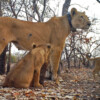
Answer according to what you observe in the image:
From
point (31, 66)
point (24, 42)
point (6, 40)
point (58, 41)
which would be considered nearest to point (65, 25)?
point (58, 41)

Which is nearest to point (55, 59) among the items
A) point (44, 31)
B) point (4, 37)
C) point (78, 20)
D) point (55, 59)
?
point (55, 59)

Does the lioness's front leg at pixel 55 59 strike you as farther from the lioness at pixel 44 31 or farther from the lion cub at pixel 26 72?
the lion cub at pixel 26 72

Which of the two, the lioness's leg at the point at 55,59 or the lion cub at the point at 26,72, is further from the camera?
the lioness's leg at the point at 55,59

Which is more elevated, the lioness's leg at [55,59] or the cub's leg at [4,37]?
the cub's leg at [4,37]

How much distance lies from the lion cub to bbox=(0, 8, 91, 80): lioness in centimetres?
150

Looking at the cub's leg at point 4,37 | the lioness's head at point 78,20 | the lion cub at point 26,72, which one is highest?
the lioness's head at point 78,20

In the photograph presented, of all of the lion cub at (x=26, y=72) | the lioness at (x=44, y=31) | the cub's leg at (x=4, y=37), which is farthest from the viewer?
the lioness at (x=44, y=31)

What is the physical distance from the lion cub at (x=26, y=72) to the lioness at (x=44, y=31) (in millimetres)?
1498

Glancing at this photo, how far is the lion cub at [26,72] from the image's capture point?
4875mm

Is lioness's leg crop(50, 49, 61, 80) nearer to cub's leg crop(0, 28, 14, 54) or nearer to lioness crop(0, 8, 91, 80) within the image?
lioness crop(0, 8, 91, 80)

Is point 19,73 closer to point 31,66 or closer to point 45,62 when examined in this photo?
point 31,66

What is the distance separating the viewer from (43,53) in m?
5.39

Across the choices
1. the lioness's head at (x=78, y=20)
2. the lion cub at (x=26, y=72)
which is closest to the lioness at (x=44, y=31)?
the lioness's head at (x=78, y=20)

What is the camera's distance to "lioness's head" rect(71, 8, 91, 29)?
297 inches
